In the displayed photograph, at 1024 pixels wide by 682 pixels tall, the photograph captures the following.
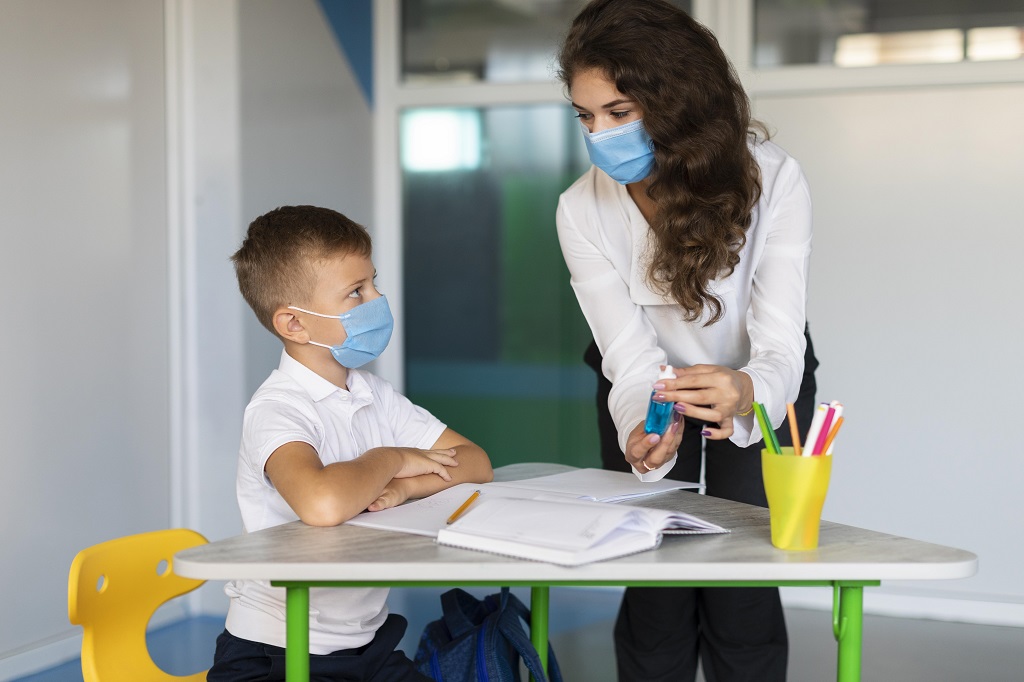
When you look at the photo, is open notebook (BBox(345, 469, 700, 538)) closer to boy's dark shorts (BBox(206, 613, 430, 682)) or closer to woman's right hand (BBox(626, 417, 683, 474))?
woman's right hand (BBox(626, 417, 683, 474))

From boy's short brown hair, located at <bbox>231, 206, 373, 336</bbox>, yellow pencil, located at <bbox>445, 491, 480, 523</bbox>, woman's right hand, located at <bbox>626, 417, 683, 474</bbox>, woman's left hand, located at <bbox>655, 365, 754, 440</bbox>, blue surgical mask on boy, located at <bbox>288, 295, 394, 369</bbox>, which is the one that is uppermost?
boy's short brown hair, located at <bbox>231, 206, 373, 336</bbox>

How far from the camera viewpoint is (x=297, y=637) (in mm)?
1097

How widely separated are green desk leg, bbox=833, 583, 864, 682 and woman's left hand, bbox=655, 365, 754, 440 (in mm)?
311

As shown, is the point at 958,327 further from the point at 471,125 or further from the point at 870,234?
the point at 471,125

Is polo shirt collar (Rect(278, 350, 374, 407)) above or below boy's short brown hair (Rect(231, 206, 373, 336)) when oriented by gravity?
below

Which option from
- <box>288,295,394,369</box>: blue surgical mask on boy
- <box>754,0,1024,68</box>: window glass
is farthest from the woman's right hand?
<box>754,0,1024,68</box>: window glass

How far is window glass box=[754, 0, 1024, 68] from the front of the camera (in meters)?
3.10

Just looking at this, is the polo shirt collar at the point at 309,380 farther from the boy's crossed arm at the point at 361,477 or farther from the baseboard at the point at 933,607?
the baseboard at the point at 933,607

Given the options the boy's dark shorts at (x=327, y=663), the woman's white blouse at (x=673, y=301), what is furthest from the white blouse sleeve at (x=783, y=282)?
the boy's dark shorts at (x=327, y=663)

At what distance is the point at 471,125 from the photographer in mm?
3562

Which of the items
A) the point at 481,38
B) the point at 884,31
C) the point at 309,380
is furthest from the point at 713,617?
the point at 481,38

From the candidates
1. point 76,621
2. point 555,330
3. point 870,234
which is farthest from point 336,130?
point 76,621

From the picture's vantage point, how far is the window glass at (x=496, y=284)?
3.49 meters

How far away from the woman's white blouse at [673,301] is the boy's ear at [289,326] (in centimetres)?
49
